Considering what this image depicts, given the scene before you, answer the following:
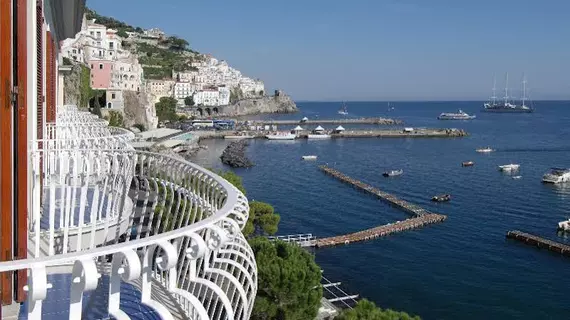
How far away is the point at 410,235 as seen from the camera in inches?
1056

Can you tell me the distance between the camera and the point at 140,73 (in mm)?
61781

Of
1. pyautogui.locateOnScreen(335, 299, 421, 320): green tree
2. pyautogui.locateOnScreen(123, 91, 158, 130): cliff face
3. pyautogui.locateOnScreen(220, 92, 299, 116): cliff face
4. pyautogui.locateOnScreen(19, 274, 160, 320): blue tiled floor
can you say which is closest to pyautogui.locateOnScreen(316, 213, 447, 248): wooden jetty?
pyautogui.locateOnScreen(335, 299, 421, 320): green tree

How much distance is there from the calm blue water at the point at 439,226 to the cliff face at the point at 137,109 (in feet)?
23.3

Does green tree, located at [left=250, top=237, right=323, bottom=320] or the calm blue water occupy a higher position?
green tree, located at [left=250, top=237, right=323, bottom=320]

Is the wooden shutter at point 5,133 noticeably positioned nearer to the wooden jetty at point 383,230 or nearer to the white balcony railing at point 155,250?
the white balcony railing at point 155,250

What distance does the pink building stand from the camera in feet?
156

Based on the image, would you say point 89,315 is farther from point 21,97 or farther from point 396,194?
point 396,194

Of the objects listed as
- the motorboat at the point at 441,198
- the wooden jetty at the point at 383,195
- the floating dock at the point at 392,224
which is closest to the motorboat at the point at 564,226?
the floating dock at the point at 392,224

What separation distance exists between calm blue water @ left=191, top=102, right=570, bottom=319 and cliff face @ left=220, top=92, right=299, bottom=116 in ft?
223

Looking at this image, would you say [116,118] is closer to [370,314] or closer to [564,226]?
[564,226]

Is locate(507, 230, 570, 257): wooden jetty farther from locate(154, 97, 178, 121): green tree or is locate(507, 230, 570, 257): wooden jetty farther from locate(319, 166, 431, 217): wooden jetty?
locate(154, 97, 178, 121): green tree

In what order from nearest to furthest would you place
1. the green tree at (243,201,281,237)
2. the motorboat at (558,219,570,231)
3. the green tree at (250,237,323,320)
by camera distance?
1. the green tree at (250,237,323,320)
2. the green tree at (243,201,281,237)
3. the motorboat at (558,219,570,231)

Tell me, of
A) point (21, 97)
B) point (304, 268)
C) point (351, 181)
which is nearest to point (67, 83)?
point (351, 181)

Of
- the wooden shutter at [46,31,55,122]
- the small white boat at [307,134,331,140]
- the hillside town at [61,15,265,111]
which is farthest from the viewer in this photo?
the small white boat at [307,134,331,140]
